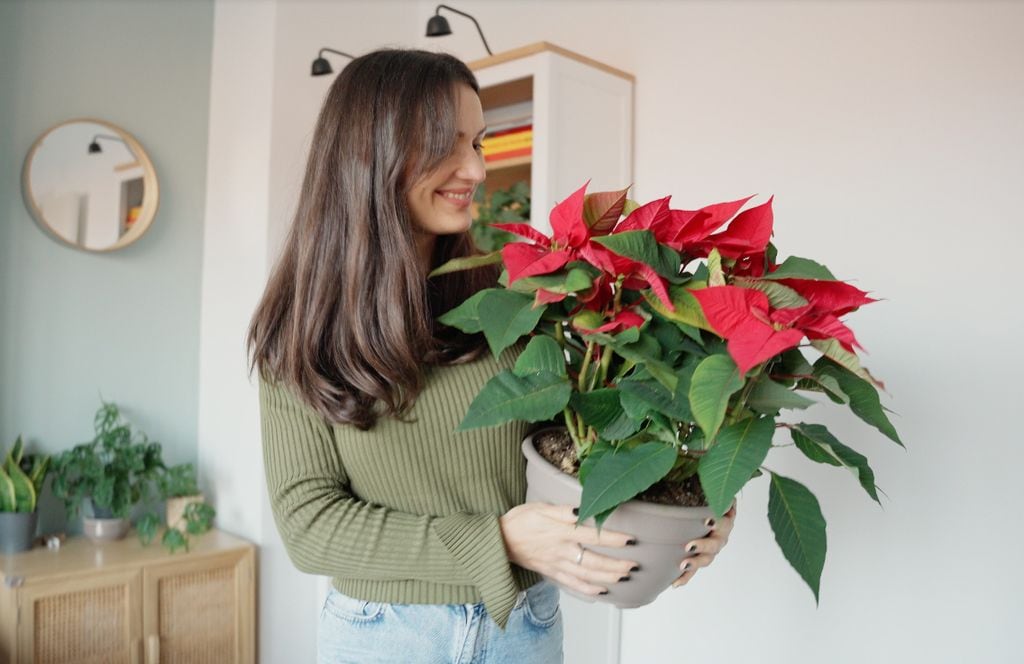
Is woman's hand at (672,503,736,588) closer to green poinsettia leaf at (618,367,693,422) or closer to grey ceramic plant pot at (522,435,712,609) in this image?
grey ceramic plant pot at (522,435,712,609)

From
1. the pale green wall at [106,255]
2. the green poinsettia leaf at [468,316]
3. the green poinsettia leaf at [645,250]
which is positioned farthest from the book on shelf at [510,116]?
the green poinsettia leaf at [645,250]

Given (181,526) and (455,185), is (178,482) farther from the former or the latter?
(455,185)

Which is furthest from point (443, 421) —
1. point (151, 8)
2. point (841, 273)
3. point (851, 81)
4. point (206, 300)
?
point (151, 8)

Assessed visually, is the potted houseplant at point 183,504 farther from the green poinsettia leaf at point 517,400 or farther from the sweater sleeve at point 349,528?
the green poinsettia leaf at point 517,400

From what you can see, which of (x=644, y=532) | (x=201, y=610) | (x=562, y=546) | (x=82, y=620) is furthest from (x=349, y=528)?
(x=201, y=610)

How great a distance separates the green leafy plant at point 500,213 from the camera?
2.56 metres

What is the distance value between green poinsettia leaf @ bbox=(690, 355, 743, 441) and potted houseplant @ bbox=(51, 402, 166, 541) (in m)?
2.27

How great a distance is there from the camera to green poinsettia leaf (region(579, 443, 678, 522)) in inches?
35.8

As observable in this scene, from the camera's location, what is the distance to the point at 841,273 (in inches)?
82.7

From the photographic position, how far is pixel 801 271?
918mm

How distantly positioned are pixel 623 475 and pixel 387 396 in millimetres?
389

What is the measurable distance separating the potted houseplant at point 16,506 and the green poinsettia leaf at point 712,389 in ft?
7.54

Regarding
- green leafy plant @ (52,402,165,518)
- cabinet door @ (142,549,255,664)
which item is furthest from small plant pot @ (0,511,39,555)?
cabinet door @ (142,549,255,664)

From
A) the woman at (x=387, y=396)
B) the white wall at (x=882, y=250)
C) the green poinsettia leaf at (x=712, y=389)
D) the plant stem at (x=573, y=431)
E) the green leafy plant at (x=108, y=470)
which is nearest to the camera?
the green poinsettia leaf at (x=712, y=389)
